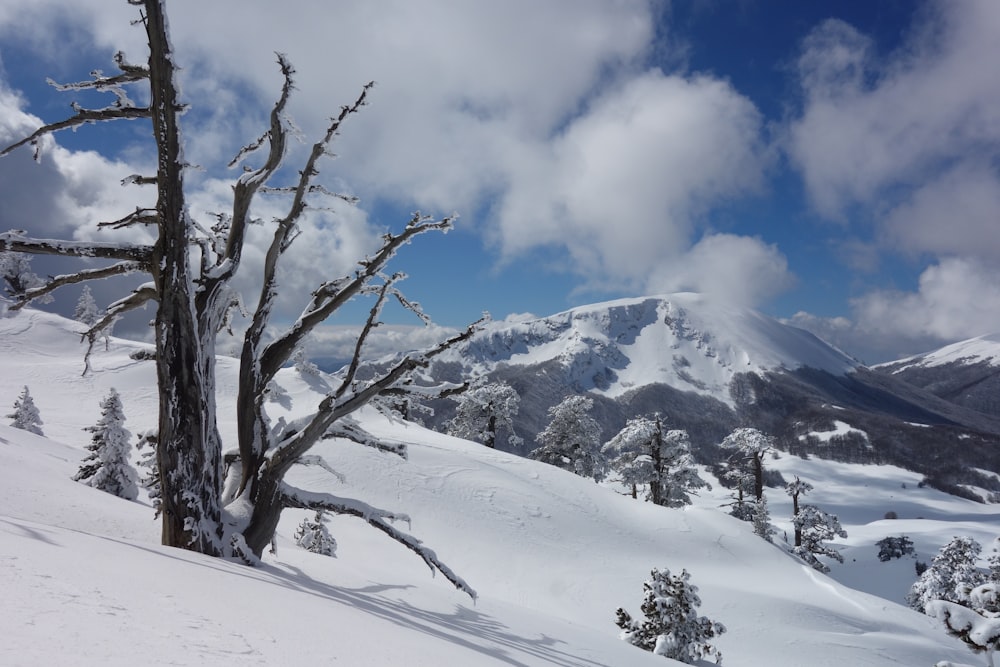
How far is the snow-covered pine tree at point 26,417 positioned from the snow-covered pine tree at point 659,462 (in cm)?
2650

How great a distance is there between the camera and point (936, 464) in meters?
164

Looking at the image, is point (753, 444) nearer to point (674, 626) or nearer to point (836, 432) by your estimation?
point (674, 626)

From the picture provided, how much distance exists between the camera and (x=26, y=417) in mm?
18016

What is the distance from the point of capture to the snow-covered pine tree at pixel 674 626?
10.5 meters

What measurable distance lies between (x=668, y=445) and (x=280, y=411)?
21983 millimetres

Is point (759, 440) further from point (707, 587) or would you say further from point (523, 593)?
point (523, 593)

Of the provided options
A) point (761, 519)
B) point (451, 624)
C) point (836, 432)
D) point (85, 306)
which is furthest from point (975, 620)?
point (836, 432)

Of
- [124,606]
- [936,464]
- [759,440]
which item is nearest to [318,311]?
[124,606]

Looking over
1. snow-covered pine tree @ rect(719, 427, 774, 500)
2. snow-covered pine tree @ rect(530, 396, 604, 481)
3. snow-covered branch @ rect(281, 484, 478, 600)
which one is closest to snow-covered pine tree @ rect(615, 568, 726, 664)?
snow-covered branch @ rect(281, 484, 478, 600)

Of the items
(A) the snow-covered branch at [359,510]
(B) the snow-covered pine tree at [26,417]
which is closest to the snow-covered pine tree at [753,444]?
(A) the snow-covered branch at [359,510]

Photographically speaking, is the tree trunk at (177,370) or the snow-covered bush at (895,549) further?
the snow-covered bush at (895,549)

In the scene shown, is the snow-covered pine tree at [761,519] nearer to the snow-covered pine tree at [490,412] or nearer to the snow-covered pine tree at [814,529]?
the snow-covered pine tree at [814,529]

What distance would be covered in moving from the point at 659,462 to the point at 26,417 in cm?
2945

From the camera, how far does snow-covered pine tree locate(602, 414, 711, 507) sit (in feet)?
102
